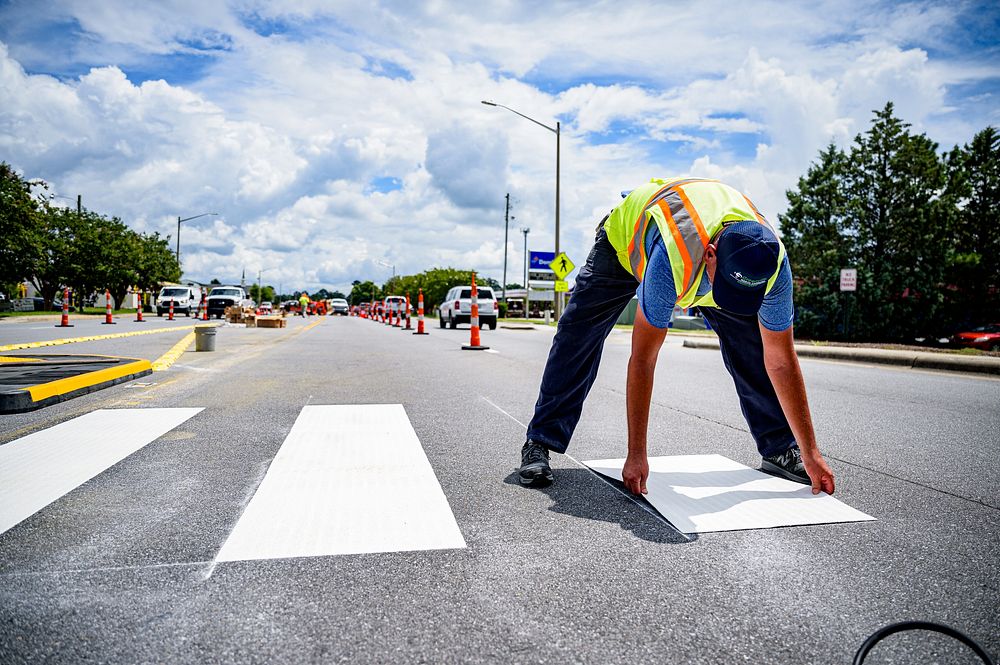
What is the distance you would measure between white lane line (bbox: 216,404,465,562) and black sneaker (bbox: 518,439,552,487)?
0.42 metres

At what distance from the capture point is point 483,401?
20.3ft

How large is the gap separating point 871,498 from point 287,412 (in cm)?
408

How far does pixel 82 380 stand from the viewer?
620 centimetres

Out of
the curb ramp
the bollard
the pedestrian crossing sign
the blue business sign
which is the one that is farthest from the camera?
the blue business sign

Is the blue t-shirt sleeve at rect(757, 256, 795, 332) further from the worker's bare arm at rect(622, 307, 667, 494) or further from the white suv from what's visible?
the white suv

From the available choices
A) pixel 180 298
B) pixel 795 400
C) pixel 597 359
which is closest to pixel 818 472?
pixel 795 400

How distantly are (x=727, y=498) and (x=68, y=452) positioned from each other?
11.5ft

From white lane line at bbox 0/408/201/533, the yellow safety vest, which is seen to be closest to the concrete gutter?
the yellow safety vest

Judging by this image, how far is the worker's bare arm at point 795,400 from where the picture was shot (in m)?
3.08

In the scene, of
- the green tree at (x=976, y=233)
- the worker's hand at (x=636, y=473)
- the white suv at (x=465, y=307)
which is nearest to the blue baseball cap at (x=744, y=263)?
the worker's hand at (x=636, y=473)

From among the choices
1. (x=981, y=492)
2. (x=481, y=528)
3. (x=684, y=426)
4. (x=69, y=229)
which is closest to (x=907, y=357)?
(x=684, y=426)

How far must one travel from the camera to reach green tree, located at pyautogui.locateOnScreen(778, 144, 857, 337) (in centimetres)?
2939

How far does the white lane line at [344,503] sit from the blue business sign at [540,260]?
35.7 metres

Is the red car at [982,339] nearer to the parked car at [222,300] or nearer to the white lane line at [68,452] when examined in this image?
the white lane line at [68,452]
